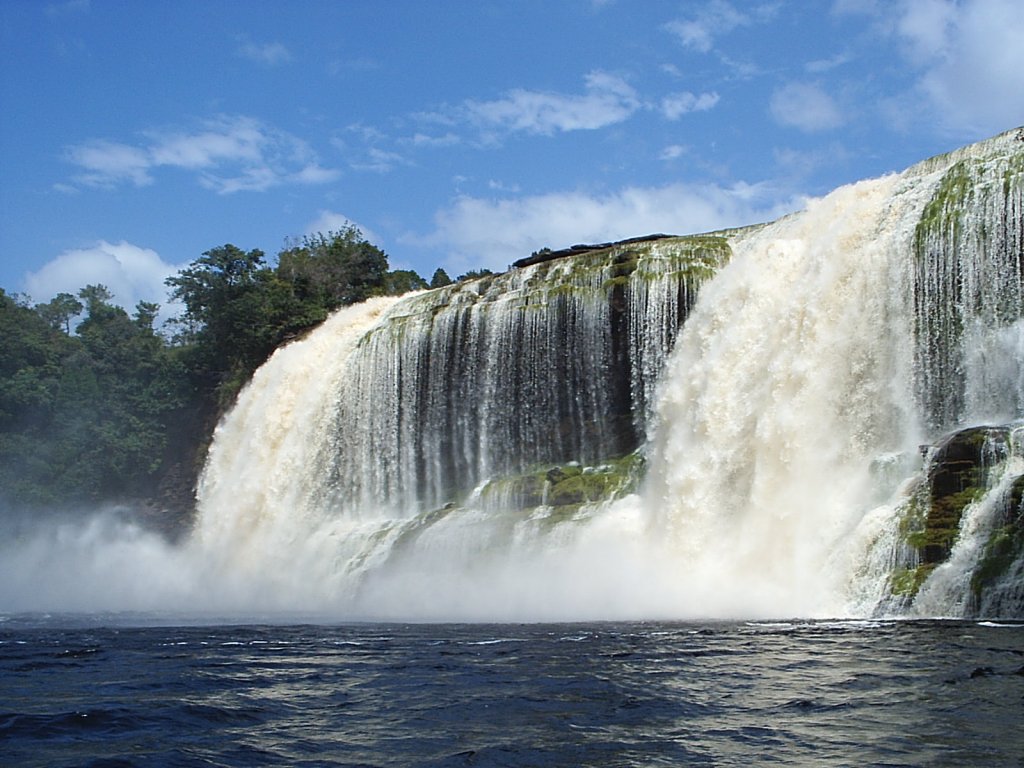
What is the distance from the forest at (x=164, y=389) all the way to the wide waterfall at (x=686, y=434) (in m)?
11.5

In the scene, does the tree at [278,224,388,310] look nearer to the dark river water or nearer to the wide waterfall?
the wide waterfall

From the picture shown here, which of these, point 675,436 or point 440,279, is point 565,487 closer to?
point 675,436

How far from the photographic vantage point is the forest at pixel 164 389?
50000 millimetres

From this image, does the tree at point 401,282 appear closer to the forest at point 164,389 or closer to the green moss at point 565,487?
the forest at point 164,389

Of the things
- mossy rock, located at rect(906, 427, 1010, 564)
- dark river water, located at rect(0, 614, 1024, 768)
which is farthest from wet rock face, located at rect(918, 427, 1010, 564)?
dark river water, located at rect(0, 614, 1024, 768)

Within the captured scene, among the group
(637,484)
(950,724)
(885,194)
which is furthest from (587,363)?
(950,724)

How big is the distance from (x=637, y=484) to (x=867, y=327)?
730 cm

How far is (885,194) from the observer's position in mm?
25562

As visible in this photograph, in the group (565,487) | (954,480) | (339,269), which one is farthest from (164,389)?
(954,480)

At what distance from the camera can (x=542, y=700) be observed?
10578 mm

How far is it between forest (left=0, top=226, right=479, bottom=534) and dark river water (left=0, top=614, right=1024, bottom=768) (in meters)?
32.6

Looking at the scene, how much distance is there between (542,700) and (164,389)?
1882 inches

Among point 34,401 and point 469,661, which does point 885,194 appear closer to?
point 469,661

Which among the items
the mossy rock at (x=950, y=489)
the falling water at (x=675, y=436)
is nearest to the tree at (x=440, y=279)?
the falling water at (x=675, y=436)
